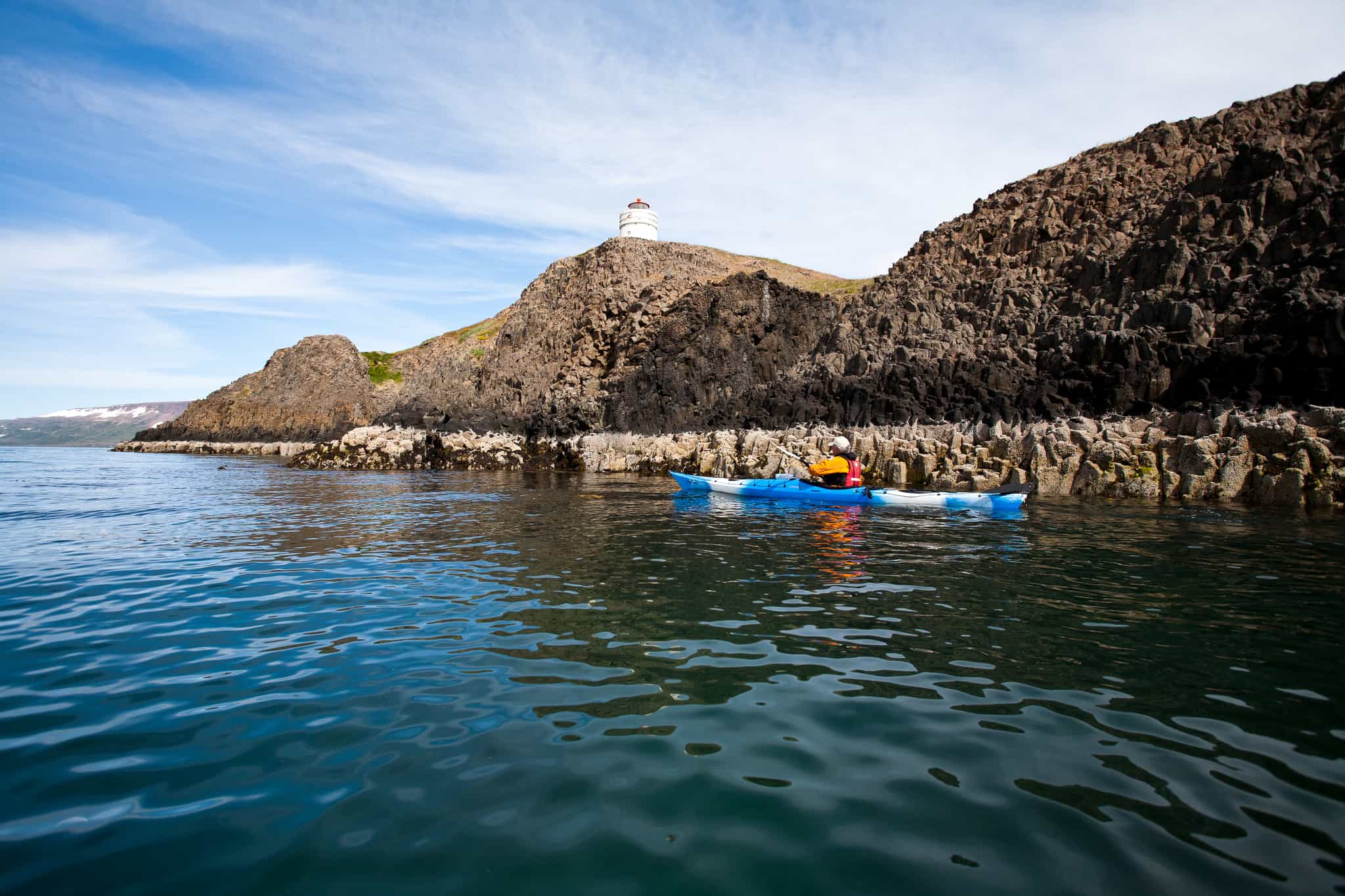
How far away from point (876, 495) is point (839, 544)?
6503 millimetres

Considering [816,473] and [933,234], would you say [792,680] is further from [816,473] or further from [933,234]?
[933,234]

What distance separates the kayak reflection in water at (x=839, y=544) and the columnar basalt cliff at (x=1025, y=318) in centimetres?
1636

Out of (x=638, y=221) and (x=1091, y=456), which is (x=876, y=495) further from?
(x=638, y=221)

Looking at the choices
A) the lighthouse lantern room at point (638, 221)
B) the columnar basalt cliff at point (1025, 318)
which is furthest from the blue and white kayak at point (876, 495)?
the lighthouse lantern room at point (638, 221)

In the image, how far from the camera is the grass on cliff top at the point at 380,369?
112900 millimetres

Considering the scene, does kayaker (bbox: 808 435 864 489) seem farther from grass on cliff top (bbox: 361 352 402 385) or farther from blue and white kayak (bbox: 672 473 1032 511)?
grass on cliff top (bbox: 361 352 402 385)

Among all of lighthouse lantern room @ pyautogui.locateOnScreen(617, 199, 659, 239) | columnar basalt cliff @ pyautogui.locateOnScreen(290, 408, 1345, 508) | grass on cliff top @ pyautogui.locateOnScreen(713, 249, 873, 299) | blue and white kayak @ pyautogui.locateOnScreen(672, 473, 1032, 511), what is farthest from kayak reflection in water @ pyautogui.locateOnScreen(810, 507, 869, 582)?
lighthouse lantern room @ pyautogui.locateOnScreen(617, 199, 659, 239)

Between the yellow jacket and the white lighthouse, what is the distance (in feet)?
210

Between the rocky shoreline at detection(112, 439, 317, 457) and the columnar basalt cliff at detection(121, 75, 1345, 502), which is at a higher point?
the columnar basalt cliff at detection(121, 75, 1345, 502)

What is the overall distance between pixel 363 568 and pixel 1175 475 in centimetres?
2342

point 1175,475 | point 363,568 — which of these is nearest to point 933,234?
point 1175,475

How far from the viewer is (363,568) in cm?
1066

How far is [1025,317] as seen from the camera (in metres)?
37.2

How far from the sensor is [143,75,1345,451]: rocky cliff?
27.7 meters
